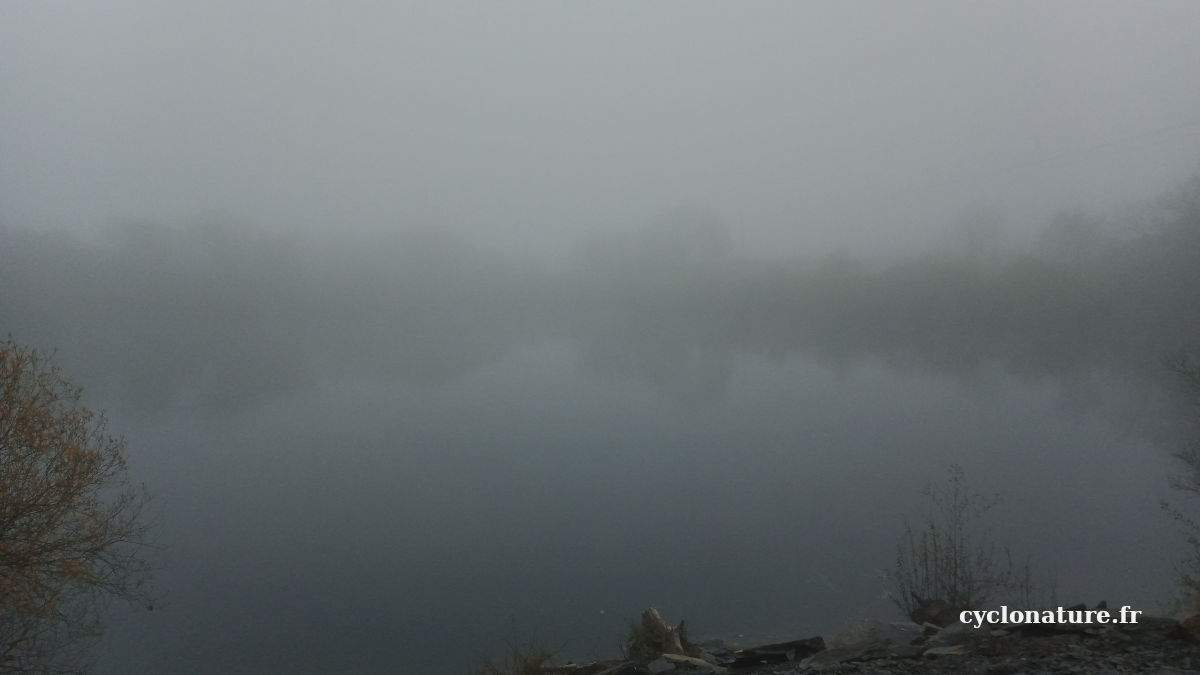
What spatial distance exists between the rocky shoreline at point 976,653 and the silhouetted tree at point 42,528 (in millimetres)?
4474

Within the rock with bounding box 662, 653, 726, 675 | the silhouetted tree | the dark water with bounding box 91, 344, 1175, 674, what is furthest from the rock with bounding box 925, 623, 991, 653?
the silhouetted tree

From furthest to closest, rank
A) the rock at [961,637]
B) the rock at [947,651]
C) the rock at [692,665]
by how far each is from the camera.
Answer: the rock at [692,665]
the rock at [961,637]
the rock at [947,651]

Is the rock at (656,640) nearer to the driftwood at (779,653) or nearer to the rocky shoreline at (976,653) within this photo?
the rocky shoreline at (976,653)

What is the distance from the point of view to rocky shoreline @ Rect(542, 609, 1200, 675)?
3.68 meters

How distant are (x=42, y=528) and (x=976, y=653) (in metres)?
6.68

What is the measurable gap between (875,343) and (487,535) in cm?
2607

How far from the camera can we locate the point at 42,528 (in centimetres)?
617

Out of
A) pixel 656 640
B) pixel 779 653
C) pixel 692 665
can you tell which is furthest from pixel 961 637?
pixel 656 640

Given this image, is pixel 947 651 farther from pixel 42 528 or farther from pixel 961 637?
pixel 42 528

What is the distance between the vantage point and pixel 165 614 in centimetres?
811

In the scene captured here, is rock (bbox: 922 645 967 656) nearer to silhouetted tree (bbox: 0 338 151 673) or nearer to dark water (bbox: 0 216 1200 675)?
dark water (bbox: 0 216 1200 675)

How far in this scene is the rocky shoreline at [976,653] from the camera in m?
3.68

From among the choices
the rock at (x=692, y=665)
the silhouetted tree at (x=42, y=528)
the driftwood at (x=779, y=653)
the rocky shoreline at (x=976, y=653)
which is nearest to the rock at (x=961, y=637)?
the rocky shoreline at (x=976, y=653)

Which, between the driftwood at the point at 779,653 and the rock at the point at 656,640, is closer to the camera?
the driftwood at the point at 779,653
